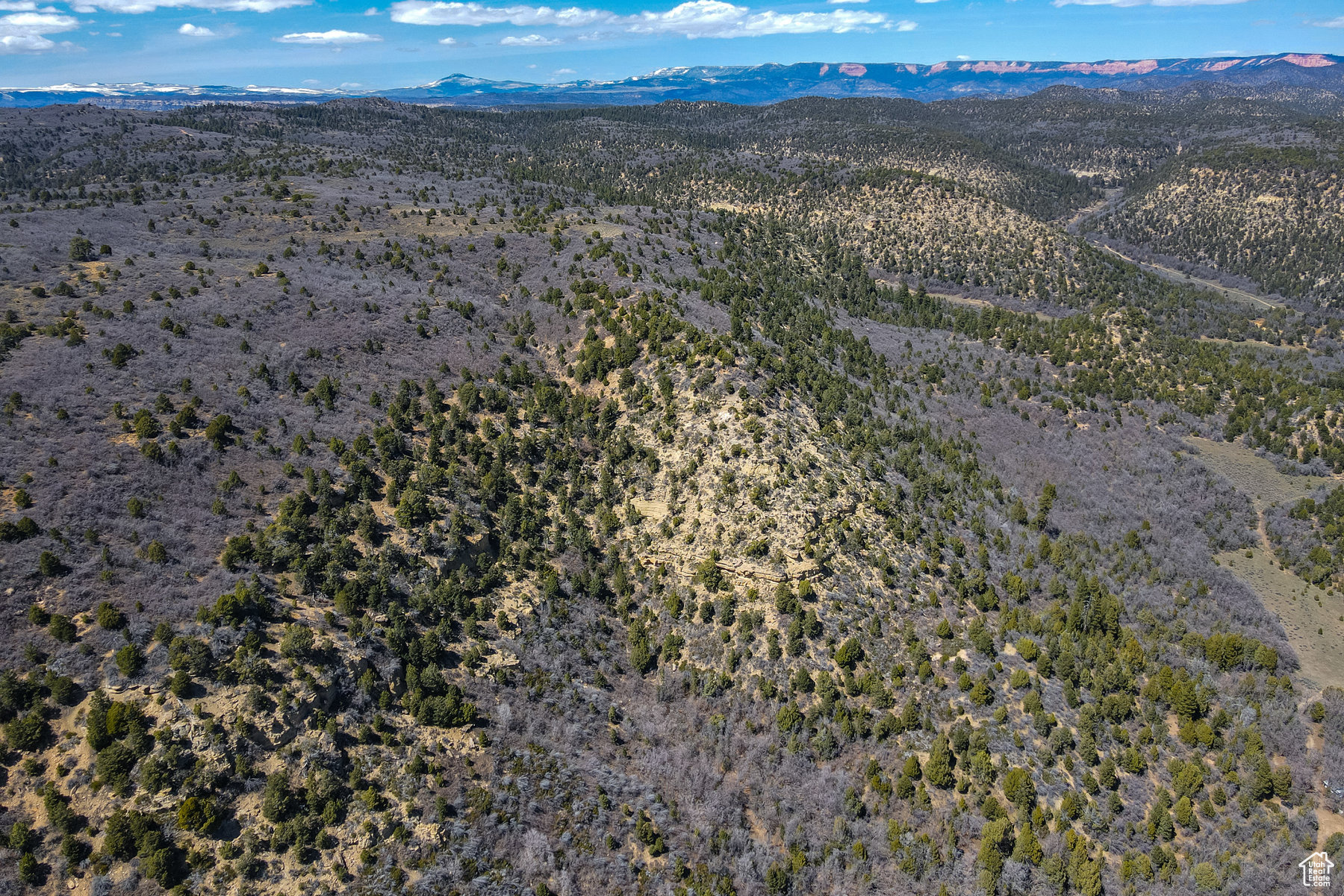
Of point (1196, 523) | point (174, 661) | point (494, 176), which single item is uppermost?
point (494, 176)

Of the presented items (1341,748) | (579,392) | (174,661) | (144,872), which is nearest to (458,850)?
(144,872)

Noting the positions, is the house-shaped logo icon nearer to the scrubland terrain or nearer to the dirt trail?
the scrubland terrain

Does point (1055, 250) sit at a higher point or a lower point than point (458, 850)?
higher

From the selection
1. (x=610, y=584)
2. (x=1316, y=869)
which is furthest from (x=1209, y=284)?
(x=610, y=584)

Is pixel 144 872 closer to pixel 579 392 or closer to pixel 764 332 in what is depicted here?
pixel 579 392

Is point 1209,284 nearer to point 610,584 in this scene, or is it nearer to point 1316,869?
point 1316,869

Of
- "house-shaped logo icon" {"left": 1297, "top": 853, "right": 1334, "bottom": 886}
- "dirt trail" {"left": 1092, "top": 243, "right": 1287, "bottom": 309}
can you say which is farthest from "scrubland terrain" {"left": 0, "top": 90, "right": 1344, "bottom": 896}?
"dirt trail" {"left": 1092, "top": 243, "right": 1287, "bottom": 309}

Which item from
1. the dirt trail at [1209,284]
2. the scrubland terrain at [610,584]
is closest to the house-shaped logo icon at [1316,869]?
the scrubland terrain at [610,584]
